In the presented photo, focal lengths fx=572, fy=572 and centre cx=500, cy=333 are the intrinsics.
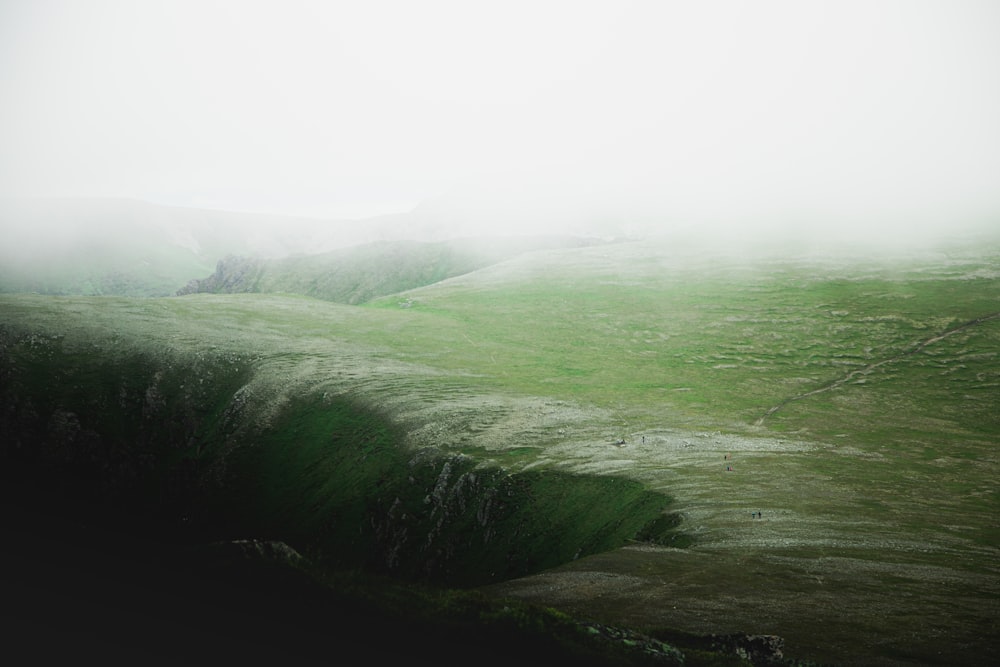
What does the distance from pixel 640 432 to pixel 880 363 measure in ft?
216

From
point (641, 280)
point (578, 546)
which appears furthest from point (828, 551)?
point (641, 280)

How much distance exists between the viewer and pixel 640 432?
74562 millimetres

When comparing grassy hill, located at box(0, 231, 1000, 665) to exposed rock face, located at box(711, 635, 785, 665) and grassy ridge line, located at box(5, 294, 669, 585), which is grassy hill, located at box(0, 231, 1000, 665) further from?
exposed rock face, located at box(711, 635, 785, 665)

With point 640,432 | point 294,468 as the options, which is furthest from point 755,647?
point 294,468

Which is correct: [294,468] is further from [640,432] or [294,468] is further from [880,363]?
[880,363]

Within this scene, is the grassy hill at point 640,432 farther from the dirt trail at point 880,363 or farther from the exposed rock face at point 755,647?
the exposed rock face at point 755,647

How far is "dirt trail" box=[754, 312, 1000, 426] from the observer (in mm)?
92625

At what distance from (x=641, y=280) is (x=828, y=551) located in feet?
481

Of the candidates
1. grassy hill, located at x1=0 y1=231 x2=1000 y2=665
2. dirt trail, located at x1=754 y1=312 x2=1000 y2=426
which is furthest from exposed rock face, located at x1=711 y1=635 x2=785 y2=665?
dirt trail, located at x1=754 y1=312 x2=1000 y2=426

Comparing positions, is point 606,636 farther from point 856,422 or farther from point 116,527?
point 856,422

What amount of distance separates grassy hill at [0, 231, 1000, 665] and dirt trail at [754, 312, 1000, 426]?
0.67 meters

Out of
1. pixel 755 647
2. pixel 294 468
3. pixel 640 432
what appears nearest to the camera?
pixel 755 647

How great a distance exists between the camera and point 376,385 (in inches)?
3760

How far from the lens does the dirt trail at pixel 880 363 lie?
92.6 meters
